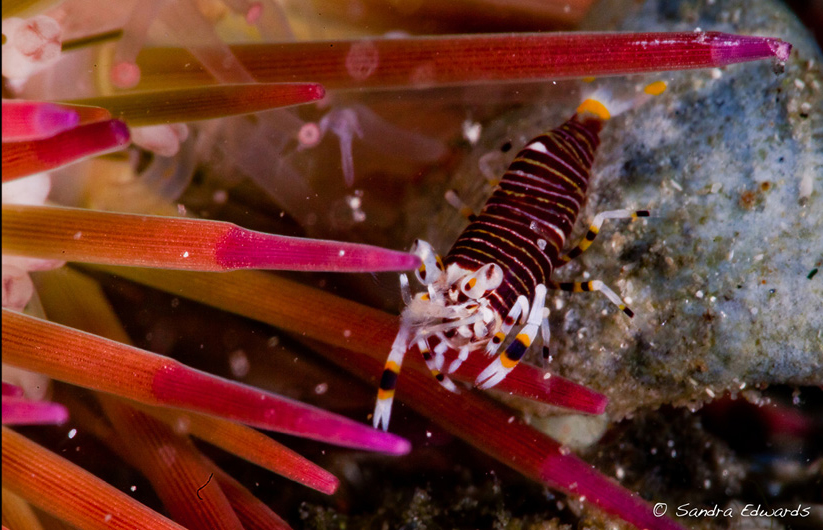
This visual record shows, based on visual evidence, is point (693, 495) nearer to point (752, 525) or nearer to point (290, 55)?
point (752, 525)

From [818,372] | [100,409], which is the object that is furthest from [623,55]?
[100,409]

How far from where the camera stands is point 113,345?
1.79m

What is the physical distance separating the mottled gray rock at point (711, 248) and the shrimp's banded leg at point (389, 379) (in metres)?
0.73

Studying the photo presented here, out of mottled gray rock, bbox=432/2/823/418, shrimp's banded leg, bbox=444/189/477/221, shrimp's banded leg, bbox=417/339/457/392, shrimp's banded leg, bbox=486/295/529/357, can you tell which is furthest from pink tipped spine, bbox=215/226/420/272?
shrimp's banded leg, bbox=444/189/477/221

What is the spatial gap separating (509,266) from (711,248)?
809 millimetres

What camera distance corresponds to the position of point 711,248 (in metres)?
2.38

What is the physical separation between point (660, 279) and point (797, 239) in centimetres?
52

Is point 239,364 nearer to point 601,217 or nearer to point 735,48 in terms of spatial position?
point 601,217

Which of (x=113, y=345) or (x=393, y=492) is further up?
(x=113, y=345)

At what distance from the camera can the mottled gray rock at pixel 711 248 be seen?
226 centimetres

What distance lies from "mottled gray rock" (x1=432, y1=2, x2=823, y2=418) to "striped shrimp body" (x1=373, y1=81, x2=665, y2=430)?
0.10 m

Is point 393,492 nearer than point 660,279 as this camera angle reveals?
No

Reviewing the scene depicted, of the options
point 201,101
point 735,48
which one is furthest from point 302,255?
point 735,48

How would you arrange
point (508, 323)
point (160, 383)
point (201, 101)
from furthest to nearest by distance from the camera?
point (508, 323), point (201, 101), point (160, 383)
